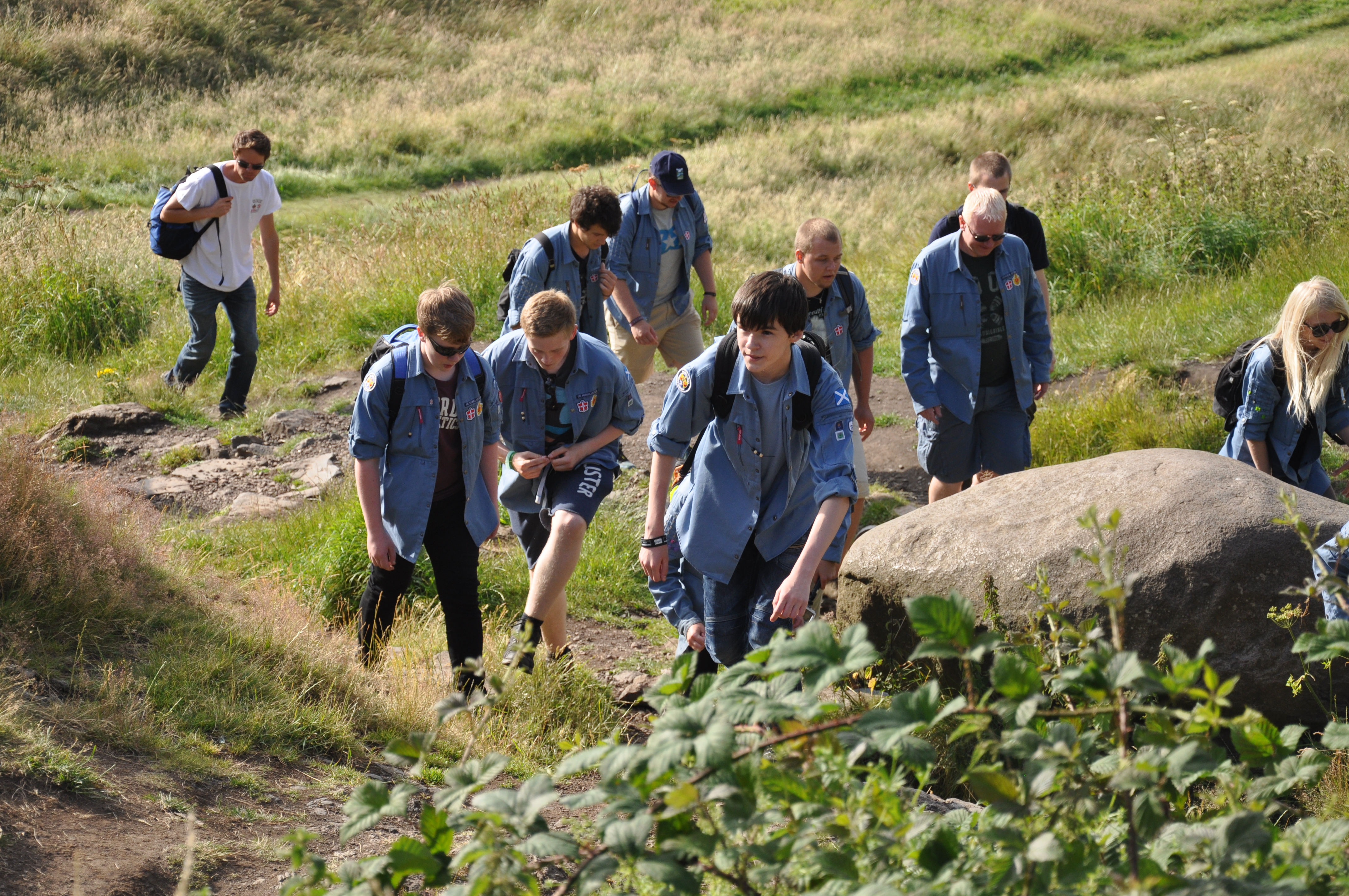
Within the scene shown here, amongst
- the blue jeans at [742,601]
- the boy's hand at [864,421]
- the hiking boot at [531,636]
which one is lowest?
the hiking boot at [531,636]

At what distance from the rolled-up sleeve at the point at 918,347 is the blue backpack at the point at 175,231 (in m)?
5.07

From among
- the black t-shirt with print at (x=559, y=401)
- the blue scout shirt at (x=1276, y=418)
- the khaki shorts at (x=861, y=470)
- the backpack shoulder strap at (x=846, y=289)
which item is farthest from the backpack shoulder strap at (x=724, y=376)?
the blue scout shirt at (x=1276, y=418)

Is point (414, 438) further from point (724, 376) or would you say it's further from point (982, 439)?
point (982, 439)

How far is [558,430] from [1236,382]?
3331 mm

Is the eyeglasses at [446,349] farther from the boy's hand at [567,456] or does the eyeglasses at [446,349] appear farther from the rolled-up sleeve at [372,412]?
the boy's hand at [567,456]

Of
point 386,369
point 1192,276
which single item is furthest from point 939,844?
point 1192,276

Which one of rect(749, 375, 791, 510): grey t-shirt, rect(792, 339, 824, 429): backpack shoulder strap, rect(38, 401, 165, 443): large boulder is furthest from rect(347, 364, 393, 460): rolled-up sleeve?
rect(38, 401, 165, 443): large boulder

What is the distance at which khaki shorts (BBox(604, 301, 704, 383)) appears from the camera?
7.47m

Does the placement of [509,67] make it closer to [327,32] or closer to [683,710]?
[327,32]

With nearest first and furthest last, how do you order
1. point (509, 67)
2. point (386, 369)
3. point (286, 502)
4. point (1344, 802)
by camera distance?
point (1344, 802)
point (386, 369)
point (286, 502)
point (509, 67)

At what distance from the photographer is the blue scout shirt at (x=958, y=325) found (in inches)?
228

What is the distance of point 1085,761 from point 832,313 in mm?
4088

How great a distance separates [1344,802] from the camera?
3.87 m

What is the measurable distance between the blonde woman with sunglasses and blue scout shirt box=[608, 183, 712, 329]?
327cm
